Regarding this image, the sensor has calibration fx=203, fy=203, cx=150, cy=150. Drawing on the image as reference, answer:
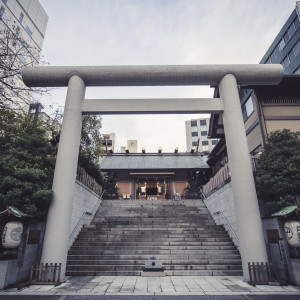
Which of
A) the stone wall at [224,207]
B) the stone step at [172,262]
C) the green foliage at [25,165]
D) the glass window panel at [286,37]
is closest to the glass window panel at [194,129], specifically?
the glass window panel at [286,37]

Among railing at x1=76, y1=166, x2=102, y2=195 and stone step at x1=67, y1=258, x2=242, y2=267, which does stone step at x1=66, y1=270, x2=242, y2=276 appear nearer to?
stone step at x1=67, y1=258, x2=242, y2=267

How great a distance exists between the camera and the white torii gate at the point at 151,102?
7.64 m

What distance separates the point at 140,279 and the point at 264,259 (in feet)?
13.9

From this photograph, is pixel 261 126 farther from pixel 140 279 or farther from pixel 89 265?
pixel 89 265

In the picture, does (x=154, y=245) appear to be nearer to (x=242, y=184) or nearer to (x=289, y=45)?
(x=242, y=184)

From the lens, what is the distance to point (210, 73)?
357 inches

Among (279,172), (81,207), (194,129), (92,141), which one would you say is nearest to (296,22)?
(279,172)

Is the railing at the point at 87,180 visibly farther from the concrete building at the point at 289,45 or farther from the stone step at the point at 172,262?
the concrete building at the point at 289,45

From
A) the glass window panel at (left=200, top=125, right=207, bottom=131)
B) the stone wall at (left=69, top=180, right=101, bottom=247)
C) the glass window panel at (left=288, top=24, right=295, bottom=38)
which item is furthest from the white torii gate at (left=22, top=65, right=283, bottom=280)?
the glass window panel at (left=200, top=125, right=207, bottom=131)

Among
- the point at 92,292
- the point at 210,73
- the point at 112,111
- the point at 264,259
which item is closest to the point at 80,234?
the point at 92,292

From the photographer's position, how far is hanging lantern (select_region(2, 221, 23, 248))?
5926 mm

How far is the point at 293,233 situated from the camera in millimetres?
6184

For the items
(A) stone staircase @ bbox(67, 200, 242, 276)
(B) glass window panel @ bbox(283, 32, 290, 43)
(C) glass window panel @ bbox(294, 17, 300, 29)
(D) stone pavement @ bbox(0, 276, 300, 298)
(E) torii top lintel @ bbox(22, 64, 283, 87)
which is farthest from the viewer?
(B) glass window panel @ bbox(283, 32, 290, 43)

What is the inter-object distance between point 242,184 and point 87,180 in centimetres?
860
